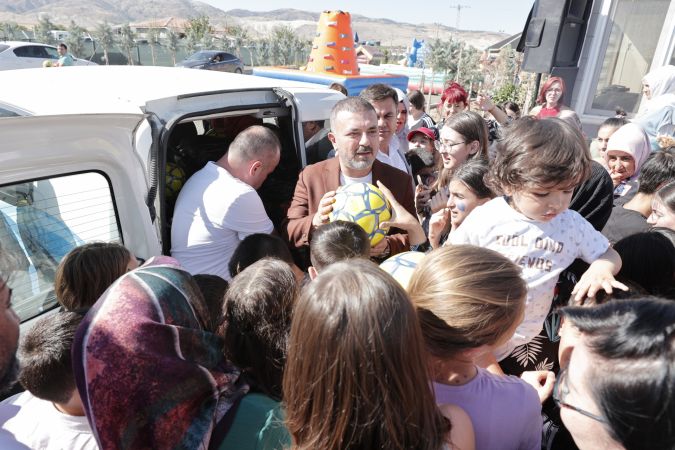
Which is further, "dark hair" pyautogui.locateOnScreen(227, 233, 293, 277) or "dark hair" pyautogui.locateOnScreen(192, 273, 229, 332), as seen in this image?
"dark hair" pyautogui.locateOnScreen(227, 233, 293, 277)

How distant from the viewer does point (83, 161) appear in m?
2.02

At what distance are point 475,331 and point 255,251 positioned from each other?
4.32 feet

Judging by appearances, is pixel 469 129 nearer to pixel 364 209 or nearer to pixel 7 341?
pixel 364 209

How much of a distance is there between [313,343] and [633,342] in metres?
0.70

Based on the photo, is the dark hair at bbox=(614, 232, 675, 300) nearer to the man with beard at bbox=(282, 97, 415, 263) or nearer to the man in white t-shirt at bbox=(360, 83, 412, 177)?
the man with beard at bbox=(282, 97, 415, 263)

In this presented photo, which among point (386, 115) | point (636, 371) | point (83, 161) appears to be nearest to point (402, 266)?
point (636, 371)

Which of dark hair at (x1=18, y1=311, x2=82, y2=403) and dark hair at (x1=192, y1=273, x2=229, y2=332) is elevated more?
dark hair at (x1=18, y1=311, x2=82, y2=403)

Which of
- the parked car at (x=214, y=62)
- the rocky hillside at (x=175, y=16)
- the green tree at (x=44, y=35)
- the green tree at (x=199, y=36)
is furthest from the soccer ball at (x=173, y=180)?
the rocky hillside at (x=175, y=16)

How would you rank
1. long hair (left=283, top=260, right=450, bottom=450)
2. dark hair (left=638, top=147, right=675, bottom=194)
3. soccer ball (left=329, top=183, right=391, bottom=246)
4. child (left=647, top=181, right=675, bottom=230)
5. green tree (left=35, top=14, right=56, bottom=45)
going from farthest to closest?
green tree (left=35, top=14, right=56, bottom=45), dark hair (left=638, top=147, right=675, bottom=194), soccer ball (left=329, top=183, right=391, bottom=246), child (left=647, top=181, right=675, bottom=230), long hair (left=283, top=260, right=450, bottom=450)

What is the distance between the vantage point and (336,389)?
1009mm

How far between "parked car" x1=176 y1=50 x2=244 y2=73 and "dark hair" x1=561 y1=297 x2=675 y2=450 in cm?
2076

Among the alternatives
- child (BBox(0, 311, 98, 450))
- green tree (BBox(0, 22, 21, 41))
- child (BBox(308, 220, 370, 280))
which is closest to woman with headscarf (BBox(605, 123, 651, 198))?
child (BBox(308, 220, 370, 280))

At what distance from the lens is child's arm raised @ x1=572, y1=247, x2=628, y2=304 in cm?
164

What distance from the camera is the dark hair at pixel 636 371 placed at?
33.4 inches
